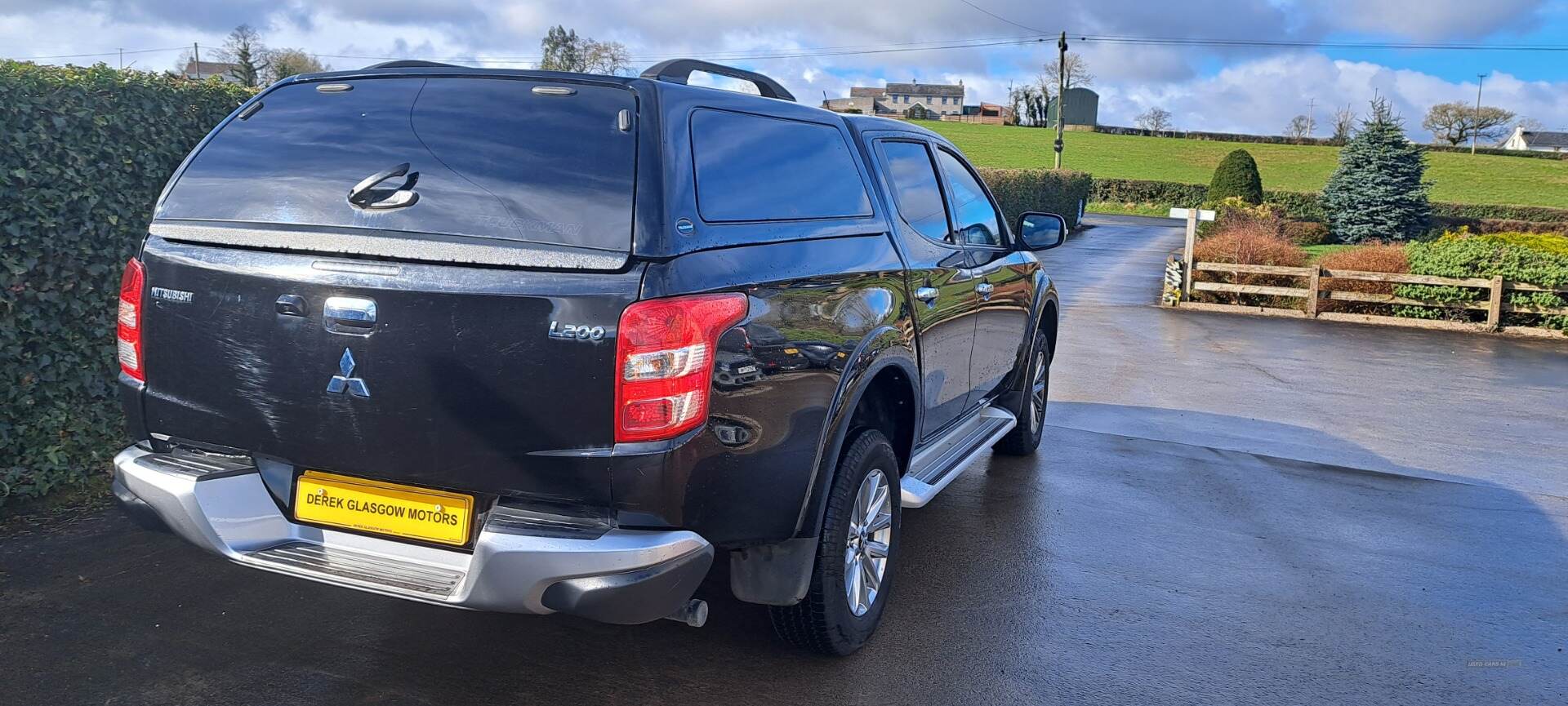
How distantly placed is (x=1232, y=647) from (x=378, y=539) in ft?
9.94

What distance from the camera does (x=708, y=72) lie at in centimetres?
428

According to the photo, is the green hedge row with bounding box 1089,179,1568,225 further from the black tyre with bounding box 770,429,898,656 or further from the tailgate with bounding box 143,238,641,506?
the tailgate with bounding box 143,238,641,506

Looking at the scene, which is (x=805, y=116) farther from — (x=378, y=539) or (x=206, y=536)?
(x=206, y=536)

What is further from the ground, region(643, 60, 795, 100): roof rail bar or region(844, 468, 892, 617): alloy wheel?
region(643, 60, 795, 100): roof rail bar

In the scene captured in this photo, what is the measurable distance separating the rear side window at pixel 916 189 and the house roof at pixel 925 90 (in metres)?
150

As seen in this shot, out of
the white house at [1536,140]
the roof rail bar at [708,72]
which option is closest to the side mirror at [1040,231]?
the roof rail bar at [708,72]

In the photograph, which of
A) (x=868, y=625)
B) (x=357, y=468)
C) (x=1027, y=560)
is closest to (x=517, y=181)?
(x=357, y=468)

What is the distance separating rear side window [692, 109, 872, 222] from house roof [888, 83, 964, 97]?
495 ft

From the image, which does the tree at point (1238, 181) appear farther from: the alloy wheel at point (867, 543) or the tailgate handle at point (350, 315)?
the tailgate handle at point (350, 315)

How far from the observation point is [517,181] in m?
3.08

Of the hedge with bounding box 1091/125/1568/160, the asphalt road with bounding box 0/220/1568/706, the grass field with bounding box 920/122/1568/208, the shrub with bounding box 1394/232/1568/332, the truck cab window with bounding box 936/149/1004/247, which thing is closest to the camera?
the asphalt road with bounding box 0/220/1568/706

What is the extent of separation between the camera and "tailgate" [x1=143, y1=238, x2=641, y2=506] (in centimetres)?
293

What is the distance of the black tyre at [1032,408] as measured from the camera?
6.60 metres

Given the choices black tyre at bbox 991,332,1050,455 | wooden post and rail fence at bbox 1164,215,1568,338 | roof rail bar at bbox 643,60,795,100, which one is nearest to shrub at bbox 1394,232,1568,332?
wooden post and rail fence at bbox 1164,215,1568,338
